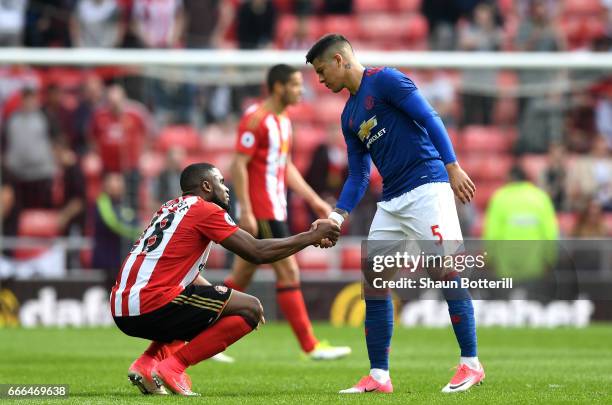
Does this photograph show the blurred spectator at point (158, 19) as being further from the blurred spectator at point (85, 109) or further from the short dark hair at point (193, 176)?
the short dark hair at point (193, 176)

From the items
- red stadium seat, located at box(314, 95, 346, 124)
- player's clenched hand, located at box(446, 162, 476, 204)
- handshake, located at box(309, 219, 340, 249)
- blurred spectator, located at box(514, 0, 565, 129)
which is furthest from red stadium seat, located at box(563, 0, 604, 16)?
handshake, located at box(309, 219, 340, 249)

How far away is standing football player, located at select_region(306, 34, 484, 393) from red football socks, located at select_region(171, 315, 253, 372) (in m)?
0.87

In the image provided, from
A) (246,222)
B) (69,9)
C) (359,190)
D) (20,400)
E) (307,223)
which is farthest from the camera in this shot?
(69,9)

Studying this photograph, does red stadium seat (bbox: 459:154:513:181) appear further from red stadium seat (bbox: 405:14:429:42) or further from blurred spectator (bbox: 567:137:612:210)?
red stadium seat (bbox: 405:14:429:42)

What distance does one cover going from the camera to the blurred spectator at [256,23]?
20.5m

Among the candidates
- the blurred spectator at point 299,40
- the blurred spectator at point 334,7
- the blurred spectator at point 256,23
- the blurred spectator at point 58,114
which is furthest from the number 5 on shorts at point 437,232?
the blurred spectator at point 334,7

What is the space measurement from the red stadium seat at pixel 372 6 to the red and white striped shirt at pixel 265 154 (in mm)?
10597

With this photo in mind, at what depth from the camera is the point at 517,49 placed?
17.6 metres

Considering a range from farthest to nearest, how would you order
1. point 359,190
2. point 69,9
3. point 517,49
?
point 69,9, point 517,49, point 359,190

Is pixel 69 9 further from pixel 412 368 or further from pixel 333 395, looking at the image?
pixel 333 395

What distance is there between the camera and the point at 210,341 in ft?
25.2

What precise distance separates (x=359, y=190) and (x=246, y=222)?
3042mm

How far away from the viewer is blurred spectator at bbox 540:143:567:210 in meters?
16.4

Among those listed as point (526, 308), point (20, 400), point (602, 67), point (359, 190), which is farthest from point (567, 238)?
point (20, 400)
